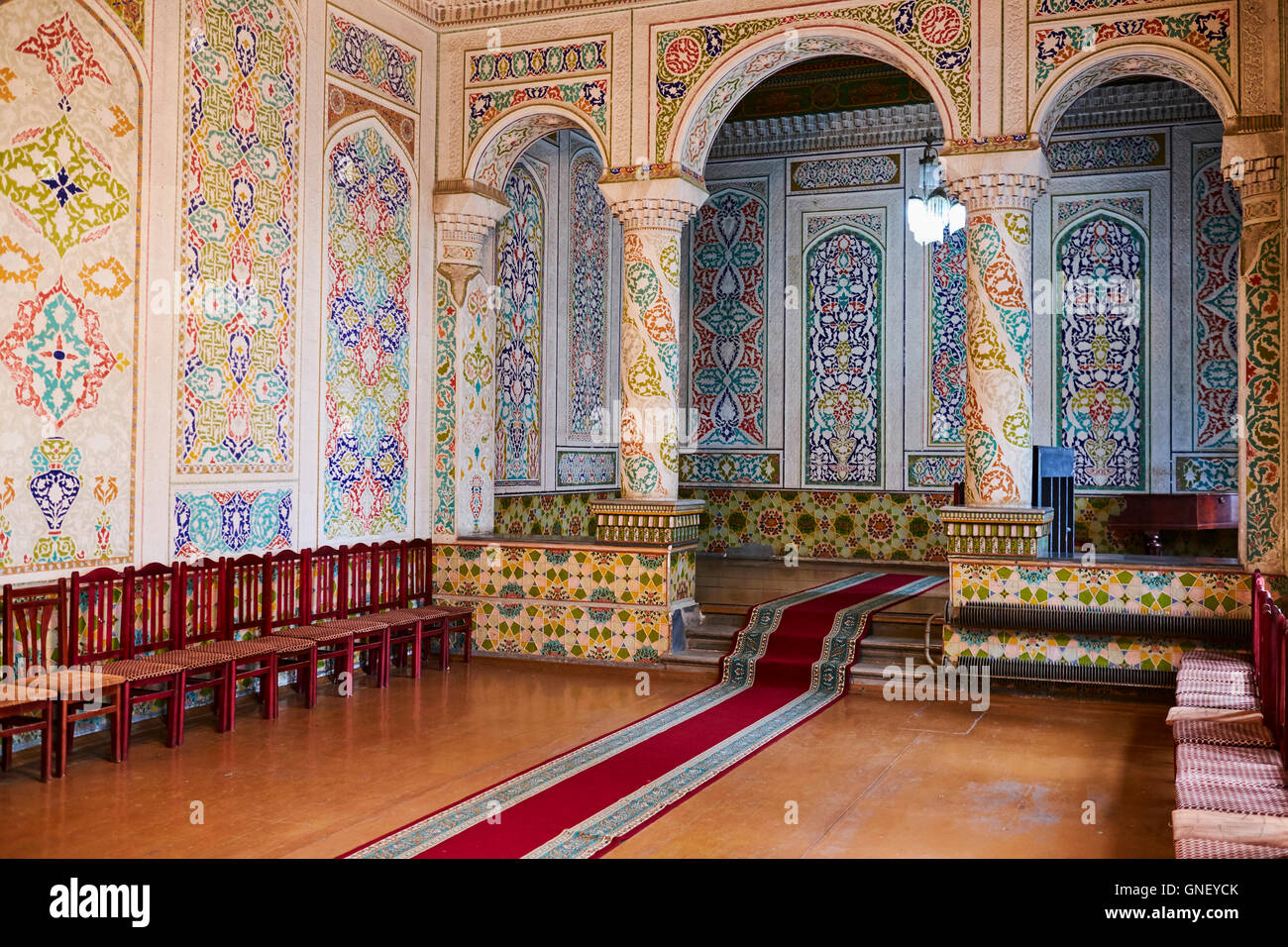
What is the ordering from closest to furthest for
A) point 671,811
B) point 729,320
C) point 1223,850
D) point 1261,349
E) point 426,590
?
point 1223,850 → point 671,811 → point 1261,349 → point 426,590 → point 729,320

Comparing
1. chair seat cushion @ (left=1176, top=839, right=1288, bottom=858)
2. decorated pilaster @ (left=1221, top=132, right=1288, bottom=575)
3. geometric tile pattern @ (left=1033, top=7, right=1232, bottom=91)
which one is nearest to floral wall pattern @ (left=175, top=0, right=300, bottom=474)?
geometric tile pattern @ (left=1033, top=7, right=1232, bottom=91)

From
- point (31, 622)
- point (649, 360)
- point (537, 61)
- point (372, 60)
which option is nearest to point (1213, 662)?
point (649, 360)

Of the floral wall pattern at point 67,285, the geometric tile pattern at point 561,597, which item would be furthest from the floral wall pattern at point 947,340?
the floral wall pattern at point 67,285

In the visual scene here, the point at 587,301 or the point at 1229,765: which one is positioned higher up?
the point at 587,301

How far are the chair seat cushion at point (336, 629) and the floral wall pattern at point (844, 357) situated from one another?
5967 millimetres

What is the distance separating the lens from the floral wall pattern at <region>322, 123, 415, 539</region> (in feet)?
27.7

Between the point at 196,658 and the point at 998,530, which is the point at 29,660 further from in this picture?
the point at 998,530

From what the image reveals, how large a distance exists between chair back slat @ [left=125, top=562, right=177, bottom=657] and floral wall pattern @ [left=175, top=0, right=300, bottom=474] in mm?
634

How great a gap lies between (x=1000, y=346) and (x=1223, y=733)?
144 inches

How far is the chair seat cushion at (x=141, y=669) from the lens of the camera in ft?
19.9

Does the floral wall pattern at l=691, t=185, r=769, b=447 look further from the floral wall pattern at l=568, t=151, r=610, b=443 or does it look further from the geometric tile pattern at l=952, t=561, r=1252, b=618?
the geometric tile pattern at l=952, t=561, r=1252, b=618

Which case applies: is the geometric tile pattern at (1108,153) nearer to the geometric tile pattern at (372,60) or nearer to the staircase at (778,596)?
the staircase at (778,596)

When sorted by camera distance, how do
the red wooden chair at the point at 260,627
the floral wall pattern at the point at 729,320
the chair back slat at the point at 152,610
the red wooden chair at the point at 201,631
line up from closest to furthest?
1. the red wooden chair at the point at 201,631
2. the chair back slat at the point at 152,610
3. the red wooden chair at the point at 260,627
4. the floral wall pattern at the point at 729,320

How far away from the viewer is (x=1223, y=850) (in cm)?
353
